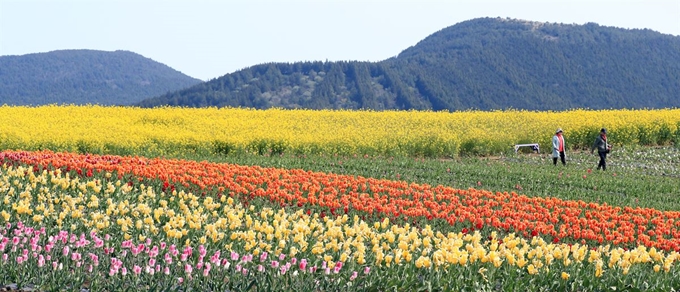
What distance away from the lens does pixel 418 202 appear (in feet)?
44.2

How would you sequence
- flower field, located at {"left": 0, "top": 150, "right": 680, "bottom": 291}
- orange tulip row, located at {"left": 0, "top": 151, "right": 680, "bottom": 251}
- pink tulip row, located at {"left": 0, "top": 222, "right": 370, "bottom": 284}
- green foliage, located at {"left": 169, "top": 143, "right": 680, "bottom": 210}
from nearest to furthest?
pink tulip row, located at {"left": 0, "top": 222, "right": 370, "bottom": 284} < flower field, located at {"left": 0, "top": 150, "right": 680, "bottom": 291} < orange tulip row, located at {"left": 0, "top": 151, "right": 680, "bottom": 251} < green foliage, located at {"left": 169, "top": 143, "right": 680, "bottom": 210}

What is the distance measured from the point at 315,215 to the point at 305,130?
22.8 metres

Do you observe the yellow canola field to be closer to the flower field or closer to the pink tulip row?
the flower field

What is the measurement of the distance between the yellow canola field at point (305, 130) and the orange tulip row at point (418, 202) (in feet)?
28.2

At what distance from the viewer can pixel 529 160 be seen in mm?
29250

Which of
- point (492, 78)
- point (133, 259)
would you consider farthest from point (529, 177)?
point (492, 78)

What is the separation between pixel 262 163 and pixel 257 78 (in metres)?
117

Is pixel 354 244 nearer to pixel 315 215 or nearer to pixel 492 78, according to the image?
pixel 315 215

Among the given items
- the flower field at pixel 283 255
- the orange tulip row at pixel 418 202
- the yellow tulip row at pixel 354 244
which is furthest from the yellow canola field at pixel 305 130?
the yellow tulip row at pixel 354 244

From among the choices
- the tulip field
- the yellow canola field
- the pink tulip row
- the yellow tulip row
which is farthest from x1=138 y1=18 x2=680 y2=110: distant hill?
the pink tulip row

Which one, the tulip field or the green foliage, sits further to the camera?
the green foliage

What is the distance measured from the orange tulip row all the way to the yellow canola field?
28.2ft

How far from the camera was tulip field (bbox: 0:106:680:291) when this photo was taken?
780 centimetres

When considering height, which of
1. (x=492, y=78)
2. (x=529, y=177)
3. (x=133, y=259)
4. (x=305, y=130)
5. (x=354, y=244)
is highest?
(x=492, y=78)
